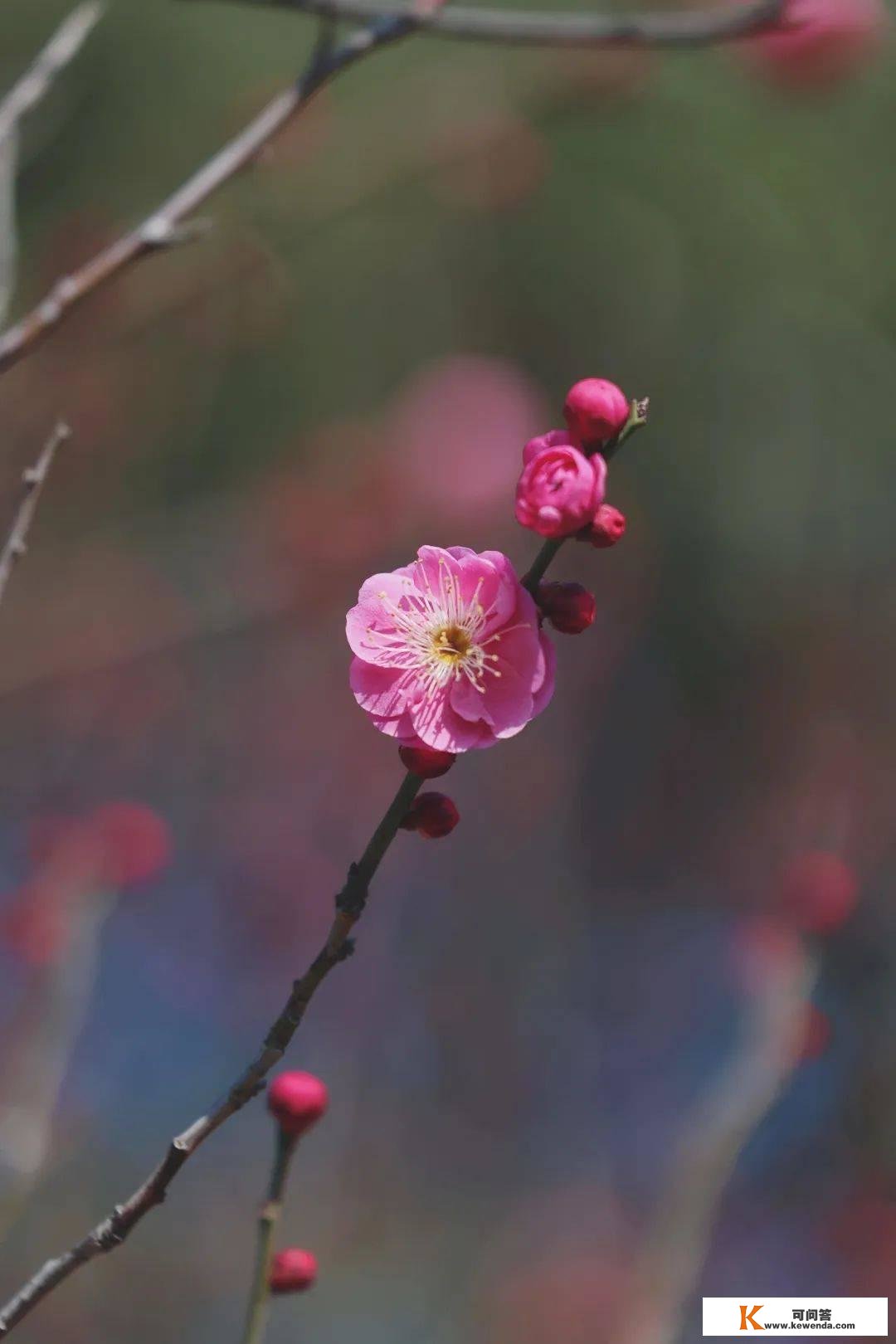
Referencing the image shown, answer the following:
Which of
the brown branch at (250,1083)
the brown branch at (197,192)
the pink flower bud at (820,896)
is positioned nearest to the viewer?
the brown branch at (250,1083)

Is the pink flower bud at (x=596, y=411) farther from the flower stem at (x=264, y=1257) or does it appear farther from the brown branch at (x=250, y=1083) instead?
the flower stem at (x=264, y=1257)

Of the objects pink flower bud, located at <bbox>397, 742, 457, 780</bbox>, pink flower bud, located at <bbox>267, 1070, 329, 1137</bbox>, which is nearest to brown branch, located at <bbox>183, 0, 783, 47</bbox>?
pink flower bud, located at <bbox>397, 742, 457, 780</bbox>

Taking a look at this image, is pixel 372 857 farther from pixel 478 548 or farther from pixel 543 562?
pixel 478 548

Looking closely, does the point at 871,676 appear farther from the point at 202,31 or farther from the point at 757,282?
the point at 202,31

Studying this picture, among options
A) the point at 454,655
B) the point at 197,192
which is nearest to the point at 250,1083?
the point at 454,655

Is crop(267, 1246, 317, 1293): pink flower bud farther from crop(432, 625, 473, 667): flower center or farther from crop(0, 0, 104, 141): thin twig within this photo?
crop(0, 0, 104, 141): thin twig

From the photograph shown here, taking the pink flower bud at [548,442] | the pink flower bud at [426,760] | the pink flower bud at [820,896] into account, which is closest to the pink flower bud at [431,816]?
the pink flower bud at [426,760]
